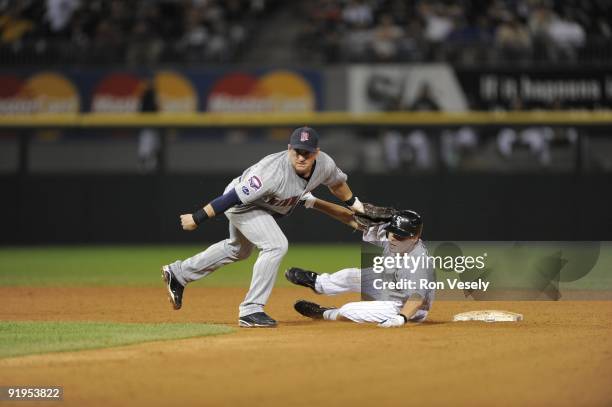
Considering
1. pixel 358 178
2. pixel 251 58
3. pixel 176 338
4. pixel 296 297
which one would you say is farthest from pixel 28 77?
pixel 176 338

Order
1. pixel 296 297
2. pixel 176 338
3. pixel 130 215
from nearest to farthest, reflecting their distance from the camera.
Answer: pixel 176 338
pixel 296 297
pixel 130 215

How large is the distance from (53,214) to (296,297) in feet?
28.5

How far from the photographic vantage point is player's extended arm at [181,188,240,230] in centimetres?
799

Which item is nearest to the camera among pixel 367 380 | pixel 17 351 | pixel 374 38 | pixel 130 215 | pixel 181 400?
pixel 181 400

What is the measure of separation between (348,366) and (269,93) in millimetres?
14190

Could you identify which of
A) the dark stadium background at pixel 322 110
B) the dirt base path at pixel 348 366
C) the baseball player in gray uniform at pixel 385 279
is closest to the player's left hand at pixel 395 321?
the baseball player in gray uniform at pixel 385 279

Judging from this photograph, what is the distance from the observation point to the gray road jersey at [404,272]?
323 inches

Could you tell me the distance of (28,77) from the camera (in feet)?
65.9

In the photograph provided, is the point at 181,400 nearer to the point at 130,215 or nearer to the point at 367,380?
the point at 367,380

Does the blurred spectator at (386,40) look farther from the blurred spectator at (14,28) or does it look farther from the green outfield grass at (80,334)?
the green outfield grass at (80,334)

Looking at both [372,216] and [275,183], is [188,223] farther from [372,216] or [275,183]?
[372,216]

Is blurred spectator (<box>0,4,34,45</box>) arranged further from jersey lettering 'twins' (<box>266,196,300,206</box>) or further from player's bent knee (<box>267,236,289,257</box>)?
player's bent knee (<box>267,236,289,257</box>)

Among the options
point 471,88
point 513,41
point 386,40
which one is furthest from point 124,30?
point 513,41

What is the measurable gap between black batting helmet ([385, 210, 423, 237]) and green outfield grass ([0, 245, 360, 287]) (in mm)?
5350
